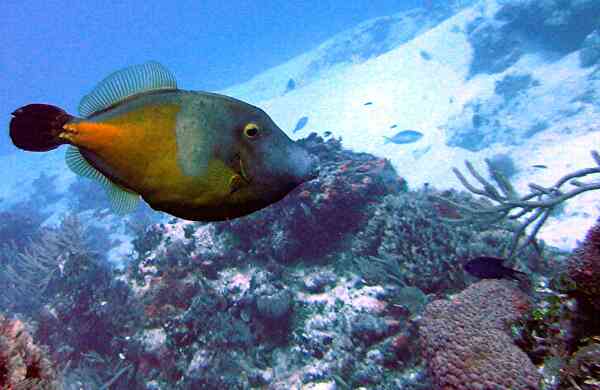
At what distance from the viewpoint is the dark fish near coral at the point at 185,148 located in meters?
1.21

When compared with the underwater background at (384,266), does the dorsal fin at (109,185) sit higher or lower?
higher

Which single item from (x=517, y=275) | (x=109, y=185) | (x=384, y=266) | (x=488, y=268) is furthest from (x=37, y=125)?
(x=384, y=266)

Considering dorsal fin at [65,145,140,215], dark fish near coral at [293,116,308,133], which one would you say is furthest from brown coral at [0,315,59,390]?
dark fish near coral at [293,116,308,133]

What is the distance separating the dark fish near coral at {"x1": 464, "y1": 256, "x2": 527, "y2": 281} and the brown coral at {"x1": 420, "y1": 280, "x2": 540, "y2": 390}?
29cm

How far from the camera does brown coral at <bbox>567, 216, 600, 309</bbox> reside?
102 inches

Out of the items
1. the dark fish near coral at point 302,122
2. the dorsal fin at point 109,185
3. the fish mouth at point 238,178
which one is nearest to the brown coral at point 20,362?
the dorsal fin at point 109,185

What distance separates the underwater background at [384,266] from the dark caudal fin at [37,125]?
→ 153 millimetres

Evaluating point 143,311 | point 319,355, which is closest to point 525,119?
point 319,355

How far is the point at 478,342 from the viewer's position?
9.13 ft

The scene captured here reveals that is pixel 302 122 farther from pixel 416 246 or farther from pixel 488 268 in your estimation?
pixel 488 268

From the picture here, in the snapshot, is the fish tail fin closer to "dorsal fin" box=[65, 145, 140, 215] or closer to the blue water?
"dorsal fin" box=[65, 145, 140, 215]

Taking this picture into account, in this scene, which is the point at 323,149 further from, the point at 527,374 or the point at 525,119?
the point at 525,119

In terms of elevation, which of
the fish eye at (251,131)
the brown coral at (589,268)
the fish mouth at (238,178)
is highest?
the fish eye at (251,131)

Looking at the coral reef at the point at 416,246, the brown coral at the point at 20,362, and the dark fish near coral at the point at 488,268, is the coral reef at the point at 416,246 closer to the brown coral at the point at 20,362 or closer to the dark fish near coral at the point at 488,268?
the dark fish near coral at the point at 488,268
